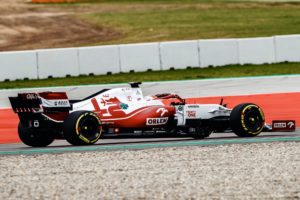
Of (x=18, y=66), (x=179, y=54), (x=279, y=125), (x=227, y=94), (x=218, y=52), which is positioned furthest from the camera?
(x=218, y=52)

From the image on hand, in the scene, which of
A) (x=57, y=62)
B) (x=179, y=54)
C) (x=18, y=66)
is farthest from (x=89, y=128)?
(x=179, y=54)

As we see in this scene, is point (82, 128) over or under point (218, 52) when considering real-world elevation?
Answer: under

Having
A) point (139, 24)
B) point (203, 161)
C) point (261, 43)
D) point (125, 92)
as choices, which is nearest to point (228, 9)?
point (139, 24)

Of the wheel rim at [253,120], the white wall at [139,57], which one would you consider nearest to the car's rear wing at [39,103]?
the wheel rim at [253,120]

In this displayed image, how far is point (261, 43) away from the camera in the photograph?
26281mm

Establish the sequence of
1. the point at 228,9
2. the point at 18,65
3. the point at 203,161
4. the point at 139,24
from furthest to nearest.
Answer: the point at 228,9
the point at 139,24
the point at 18,65
the point at 203,161

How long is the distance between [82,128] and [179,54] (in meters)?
11.4

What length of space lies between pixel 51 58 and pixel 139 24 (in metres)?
13.5

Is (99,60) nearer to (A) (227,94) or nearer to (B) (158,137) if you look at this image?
(A) (227,94)

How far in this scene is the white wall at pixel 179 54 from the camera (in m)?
26.0

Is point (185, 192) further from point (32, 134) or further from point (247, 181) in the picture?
point (32, 134)

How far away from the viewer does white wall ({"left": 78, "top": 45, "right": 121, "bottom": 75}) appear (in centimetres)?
2559

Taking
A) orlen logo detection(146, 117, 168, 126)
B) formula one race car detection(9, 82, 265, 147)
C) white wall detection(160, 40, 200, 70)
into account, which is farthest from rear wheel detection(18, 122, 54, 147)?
white wall detection(160, 40, 200, 70)

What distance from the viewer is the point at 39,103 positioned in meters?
15.2
